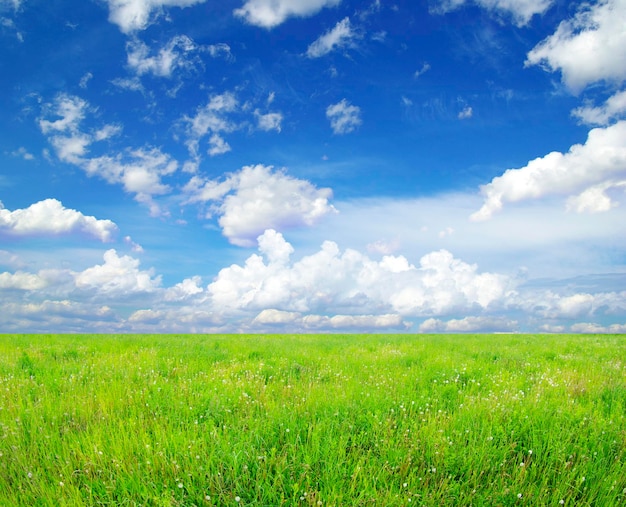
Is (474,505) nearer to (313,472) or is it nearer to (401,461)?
(401,461)

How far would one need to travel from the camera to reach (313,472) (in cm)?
472

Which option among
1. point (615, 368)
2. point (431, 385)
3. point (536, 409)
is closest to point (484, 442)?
point (536, 409)

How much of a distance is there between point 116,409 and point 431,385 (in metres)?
5.80

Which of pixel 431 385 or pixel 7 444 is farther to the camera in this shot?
pixel 431 385

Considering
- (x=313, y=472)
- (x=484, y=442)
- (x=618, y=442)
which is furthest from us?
(x=618, y=442)

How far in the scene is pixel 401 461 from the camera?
16.6ft

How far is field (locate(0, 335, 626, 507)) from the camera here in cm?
458

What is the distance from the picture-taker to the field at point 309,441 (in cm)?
458

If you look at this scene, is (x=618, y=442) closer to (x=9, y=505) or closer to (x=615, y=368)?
(x=615, y=368)

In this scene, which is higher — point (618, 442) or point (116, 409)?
point (116, 409)

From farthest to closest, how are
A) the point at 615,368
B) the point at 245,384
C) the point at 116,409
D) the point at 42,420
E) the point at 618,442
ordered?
the point at 615,368
the point at 245,384
the point at 116,409
the point at 42,420
the point at 618,442

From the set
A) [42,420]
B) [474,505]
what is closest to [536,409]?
A: [474,505]

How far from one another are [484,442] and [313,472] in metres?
2.33

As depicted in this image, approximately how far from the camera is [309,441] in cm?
543
